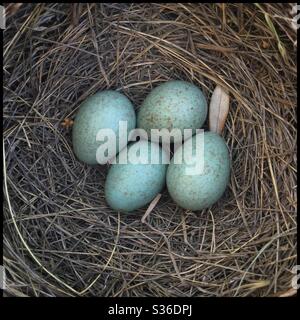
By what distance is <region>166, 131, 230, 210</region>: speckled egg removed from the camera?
1.47 metres

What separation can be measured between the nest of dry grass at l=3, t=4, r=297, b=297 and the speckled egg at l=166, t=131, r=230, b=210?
82mm

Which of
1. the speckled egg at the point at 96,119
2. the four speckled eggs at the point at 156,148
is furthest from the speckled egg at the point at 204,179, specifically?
the speckled egg at the point at 96,119

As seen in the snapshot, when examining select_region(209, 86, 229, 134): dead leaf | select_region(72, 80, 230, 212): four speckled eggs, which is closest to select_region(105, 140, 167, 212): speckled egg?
select_region(72, 80, 230, 212): four speckled eggs

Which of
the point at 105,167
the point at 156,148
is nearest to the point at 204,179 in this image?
the point at 156,148

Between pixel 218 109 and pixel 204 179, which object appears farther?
pixel 218 109

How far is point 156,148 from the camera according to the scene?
158 centimetres

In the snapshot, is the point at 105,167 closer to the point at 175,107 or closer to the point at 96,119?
the point at 96,119

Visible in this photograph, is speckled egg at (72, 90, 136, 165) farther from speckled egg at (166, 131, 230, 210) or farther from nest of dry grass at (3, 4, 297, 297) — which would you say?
speckled egg at (166, 131, 230, 210)

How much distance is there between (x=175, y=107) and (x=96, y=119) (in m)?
0.23

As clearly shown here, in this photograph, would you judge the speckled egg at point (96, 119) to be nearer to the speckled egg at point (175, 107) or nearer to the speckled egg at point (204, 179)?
the speckled egg at point (175, 107)

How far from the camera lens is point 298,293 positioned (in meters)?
1.27

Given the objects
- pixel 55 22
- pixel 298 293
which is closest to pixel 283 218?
pixel 298 293

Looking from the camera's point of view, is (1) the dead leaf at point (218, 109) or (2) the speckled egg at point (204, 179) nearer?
(2) the speckled egg at point (204, 179)

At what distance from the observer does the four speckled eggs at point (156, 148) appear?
1488 mm
